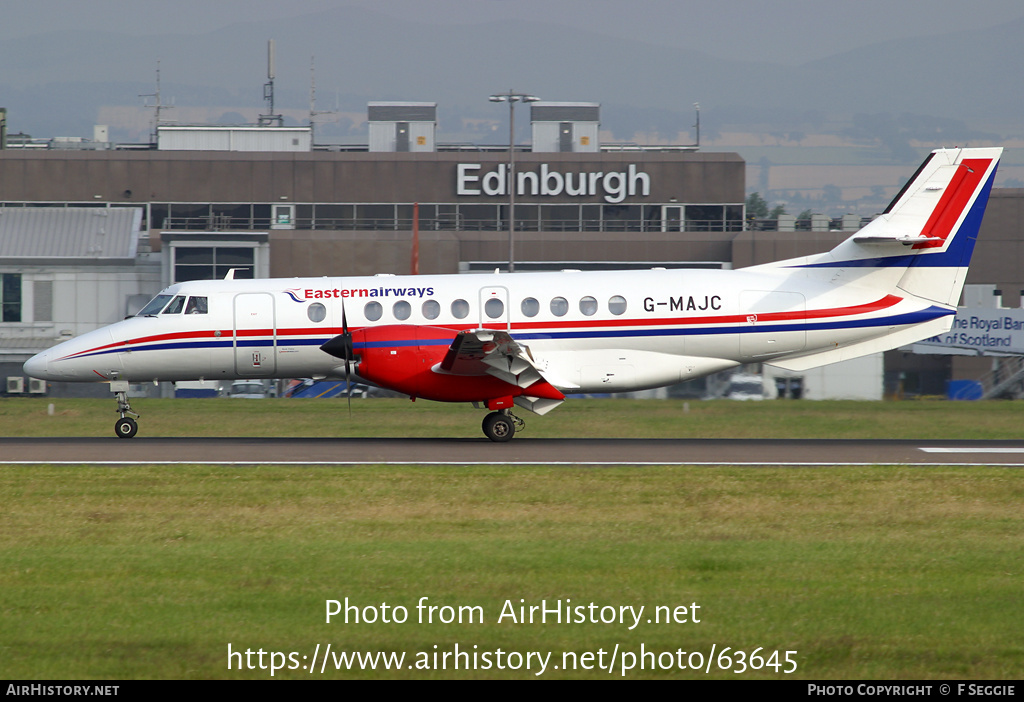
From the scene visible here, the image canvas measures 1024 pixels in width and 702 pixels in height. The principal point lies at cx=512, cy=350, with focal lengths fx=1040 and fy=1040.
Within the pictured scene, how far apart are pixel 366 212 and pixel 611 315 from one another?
1736 inches

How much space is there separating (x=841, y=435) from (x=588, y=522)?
14.3 meters

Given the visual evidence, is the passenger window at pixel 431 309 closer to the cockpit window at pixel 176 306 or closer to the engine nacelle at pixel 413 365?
the engine nacelle at pixel 413 365

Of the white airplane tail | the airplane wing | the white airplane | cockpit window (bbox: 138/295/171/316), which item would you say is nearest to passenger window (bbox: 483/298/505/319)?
the white airplane

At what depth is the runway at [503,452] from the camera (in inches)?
719

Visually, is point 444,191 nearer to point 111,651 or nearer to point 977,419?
point 977,419

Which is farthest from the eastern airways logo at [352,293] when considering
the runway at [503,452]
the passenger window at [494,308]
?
the runway at [503,452]

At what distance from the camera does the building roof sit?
49.8 m

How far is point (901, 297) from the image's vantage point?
2203cm

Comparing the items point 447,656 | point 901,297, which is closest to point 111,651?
point 447,656

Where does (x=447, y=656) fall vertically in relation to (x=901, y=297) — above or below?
below

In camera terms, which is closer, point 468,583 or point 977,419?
point 468,583

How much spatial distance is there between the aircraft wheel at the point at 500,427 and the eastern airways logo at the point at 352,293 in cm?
294

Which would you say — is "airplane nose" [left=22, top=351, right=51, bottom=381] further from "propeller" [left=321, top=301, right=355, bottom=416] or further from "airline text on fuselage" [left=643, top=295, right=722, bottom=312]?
"airline text on fuselage" [left=643, top=295, right=722, bottom=312]

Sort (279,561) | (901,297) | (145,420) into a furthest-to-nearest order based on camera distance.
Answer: (145,420) < (901,297) < (279,561)
